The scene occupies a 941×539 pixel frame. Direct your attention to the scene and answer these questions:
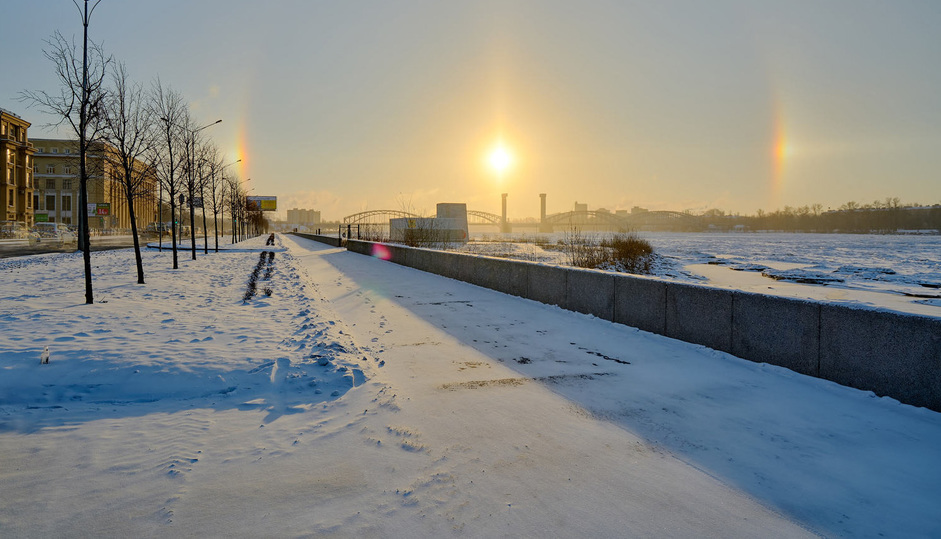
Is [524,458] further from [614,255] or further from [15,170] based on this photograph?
[15,170]

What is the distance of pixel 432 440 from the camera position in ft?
13.7

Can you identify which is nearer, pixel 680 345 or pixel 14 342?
pixel 14 342

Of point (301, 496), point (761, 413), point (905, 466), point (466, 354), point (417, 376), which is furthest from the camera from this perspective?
point (466, 354)

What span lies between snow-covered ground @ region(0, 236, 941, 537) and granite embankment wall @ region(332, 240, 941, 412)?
21cm

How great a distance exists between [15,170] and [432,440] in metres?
96.4

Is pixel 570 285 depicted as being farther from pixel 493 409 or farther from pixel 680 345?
pixel 493 409

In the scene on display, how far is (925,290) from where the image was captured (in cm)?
1855

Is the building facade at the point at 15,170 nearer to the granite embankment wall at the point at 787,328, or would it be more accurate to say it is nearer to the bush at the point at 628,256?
the bush at the point at 628,256

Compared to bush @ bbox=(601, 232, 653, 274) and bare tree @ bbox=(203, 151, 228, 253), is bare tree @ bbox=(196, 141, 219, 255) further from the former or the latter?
bush @ bbox=(601, 232, 653, 274)

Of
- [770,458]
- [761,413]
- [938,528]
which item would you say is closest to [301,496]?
[770,458]

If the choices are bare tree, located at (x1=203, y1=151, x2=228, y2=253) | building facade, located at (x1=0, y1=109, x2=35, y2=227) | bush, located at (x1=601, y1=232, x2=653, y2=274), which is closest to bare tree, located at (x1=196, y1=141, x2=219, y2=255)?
bare tree, located at (x1=203, y1=151, x2=228, y2=253)

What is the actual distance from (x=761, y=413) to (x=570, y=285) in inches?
233

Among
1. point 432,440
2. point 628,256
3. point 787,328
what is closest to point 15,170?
point 628,256

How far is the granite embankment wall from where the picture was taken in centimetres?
491
